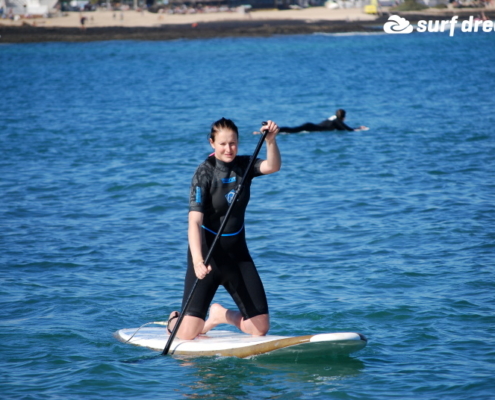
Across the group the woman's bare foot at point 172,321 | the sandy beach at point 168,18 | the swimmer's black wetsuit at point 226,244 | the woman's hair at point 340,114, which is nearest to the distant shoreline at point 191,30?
the sandy beach at point 168,18

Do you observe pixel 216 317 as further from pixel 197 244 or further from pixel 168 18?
pixel 168 18

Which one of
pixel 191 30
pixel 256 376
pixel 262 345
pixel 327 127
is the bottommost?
pixel 256 376

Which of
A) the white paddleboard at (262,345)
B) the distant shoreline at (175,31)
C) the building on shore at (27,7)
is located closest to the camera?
the white paddleboard at (262,345)

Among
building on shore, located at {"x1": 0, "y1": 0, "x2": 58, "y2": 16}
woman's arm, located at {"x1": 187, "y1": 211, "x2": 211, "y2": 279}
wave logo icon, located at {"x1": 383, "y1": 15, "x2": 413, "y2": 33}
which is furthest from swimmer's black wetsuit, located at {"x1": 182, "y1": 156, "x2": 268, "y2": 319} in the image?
A: building on shore, located at {"x1": 0, "y1": 0, "x2": 58, "y2": 16}

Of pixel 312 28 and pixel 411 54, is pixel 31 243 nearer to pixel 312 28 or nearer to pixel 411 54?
pixel 411 54

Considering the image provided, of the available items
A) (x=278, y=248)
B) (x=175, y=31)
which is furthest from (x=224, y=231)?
(x=175, y=31)

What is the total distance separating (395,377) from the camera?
20.4 ft

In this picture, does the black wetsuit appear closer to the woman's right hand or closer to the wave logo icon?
the woman's right hand

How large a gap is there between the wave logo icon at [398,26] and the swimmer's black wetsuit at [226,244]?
313 ft

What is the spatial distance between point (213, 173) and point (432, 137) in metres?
15.9

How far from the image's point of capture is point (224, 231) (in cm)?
639

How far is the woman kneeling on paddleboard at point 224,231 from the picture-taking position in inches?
242

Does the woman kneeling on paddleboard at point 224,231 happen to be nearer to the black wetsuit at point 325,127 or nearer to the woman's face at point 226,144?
the woman's face at point 226,144

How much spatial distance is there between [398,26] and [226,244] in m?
97.8
